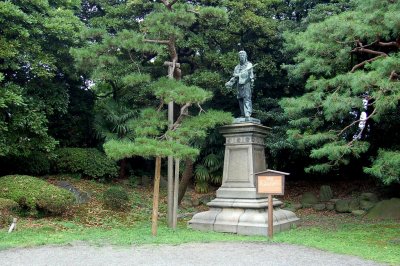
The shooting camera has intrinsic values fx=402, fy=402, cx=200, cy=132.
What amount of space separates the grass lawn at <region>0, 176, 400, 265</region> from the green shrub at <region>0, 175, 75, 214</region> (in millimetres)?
293

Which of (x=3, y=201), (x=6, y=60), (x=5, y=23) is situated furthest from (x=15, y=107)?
(x=3, y=201)

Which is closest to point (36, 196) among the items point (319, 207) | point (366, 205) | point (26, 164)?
point (26, 164)

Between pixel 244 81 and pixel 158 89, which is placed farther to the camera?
pixel 244 81

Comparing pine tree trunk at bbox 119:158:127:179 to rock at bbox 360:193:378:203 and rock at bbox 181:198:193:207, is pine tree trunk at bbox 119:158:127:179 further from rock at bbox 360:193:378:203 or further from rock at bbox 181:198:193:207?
rock at bbox 360:193:378:203

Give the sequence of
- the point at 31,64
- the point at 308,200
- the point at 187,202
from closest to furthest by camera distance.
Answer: the point at 31,64
the point at 308,200
the point at 187,202

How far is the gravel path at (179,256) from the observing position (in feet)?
17.6

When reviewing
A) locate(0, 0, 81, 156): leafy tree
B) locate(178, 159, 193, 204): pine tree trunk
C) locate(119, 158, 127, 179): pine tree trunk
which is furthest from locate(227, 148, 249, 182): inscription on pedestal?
locate(119, 158, 127, 179): pine tree trunk

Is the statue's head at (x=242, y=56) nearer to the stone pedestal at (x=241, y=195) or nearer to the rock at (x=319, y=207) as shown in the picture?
the stone pedestal at (x=241, y=195)

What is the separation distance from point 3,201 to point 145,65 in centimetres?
681

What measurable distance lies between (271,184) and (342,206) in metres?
5.56

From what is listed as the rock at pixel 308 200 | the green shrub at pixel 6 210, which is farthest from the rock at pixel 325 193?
the green shrub at pixel 6 210

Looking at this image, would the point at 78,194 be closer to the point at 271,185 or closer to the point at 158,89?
the point at 158,89

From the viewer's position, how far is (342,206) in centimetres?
1191

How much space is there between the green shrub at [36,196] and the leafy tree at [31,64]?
1.37m
